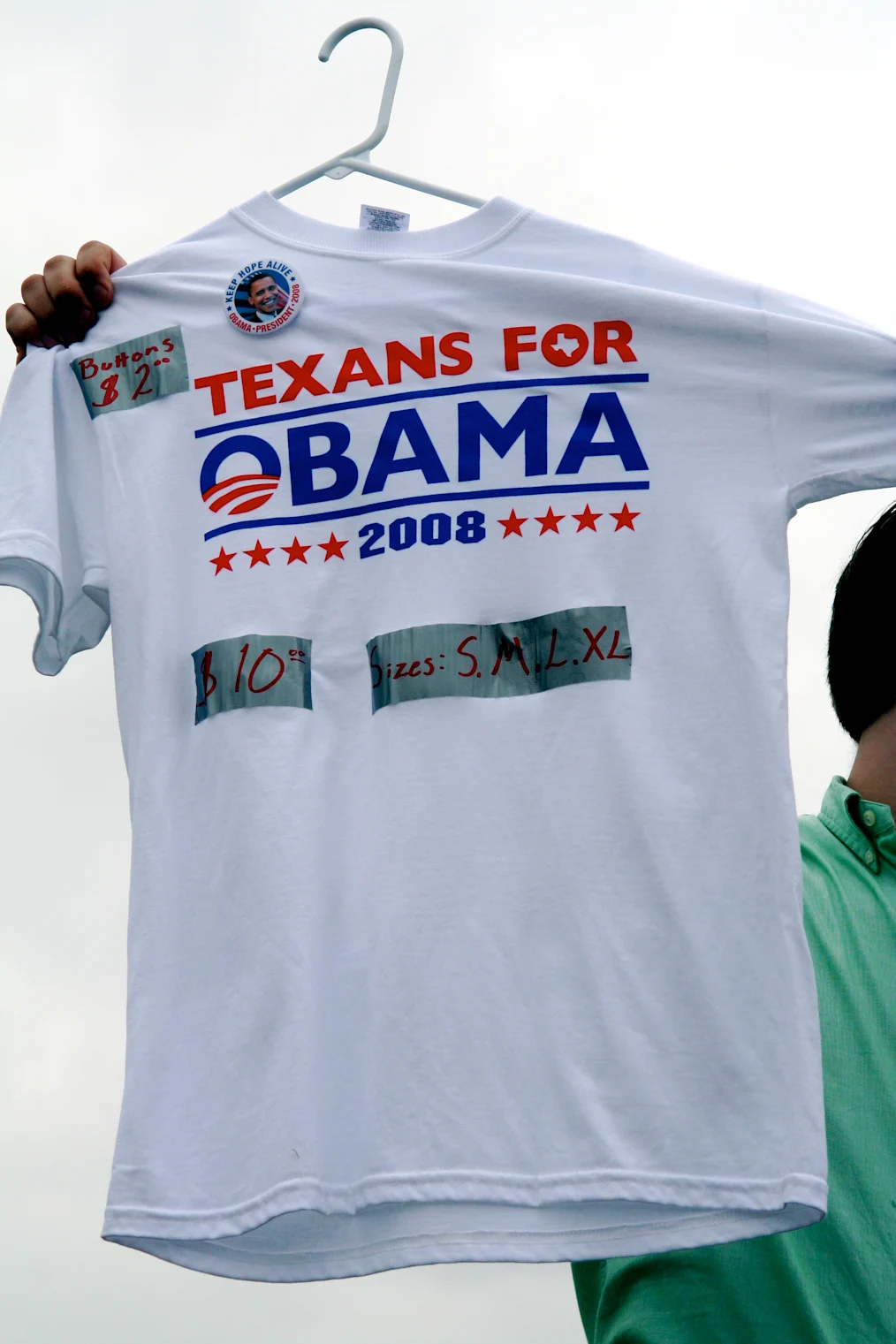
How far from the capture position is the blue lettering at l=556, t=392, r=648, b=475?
181 cm

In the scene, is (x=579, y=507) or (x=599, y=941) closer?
(x=599, y=941)

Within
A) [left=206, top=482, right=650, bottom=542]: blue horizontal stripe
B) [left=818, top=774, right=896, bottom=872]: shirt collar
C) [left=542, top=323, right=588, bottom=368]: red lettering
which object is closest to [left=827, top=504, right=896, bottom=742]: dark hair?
[left=818, top=774, right=896, bottom=872]: shirt collar

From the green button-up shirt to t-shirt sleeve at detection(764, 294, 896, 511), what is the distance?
0.56 metres

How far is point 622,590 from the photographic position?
1.76m

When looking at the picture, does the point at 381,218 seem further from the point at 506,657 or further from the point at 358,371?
the point at 506,657

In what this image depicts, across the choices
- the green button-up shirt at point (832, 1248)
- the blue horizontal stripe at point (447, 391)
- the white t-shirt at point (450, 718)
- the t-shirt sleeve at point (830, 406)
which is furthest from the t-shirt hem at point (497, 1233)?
the blue horizontal stripe at point (447, 391)

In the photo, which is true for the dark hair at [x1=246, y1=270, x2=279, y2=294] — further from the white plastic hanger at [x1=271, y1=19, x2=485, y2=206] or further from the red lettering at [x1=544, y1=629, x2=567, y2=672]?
the red lettering at [x1=544, y1=629, x2=567, y2=672]

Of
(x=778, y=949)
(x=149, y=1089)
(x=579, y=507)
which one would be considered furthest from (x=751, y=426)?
(x=149, y=1089)

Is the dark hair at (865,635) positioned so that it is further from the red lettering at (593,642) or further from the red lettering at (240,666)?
the red lettering at (240,666)

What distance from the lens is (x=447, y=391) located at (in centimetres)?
186

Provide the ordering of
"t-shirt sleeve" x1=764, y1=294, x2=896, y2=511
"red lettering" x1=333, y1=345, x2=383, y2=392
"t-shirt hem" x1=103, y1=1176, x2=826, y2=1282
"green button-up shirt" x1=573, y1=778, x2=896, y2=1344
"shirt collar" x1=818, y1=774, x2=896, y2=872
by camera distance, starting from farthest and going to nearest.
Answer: "shirt collar" x1=818, y1=774, x2=896, y2=872, "red lettering" x1=333, y1=345, x2=383, y2=392, "t-shirt sleeve" x1=764, y1=294, x2=896, y2=511, "green button-up shirt" x1=573, y1=778, x2=896, y2=1344, "t-shirt hem" x1=103, y1=1176, x2=826, y2=1282

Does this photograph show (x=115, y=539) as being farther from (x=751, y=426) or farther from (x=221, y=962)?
(x=751, y=426)

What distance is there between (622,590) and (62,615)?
33.1 inches

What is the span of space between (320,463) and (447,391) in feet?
0.68
